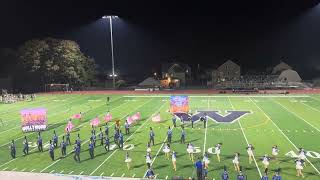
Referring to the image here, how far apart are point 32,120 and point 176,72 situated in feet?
211

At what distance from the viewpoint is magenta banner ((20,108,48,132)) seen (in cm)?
2897

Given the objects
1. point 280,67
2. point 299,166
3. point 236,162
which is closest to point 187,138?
point 236,162

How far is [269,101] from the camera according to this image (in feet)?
148

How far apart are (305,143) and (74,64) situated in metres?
52.4

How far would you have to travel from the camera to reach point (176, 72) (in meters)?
91.7

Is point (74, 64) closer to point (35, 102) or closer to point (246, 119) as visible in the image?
point (35, 102)

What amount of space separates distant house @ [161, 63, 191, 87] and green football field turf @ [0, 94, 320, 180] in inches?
1776

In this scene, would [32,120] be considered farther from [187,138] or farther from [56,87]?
[56,87]

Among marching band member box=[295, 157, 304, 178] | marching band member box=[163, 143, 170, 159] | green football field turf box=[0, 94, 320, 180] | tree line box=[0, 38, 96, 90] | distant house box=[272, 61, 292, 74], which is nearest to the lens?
marching band member box=[295, 157, 304, 178]

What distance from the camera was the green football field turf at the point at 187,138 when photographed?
760 inches

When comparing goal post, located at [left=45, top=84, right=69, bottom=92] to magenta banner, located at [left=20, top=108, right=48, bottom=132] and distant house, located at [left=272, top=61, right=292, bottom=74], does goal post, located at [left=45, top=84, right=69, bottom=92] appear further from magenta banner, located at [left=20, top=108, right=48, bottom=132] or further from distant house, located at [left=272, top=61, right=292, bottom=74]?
distant house, located at [left=272, top=61, right=292, bottom=74]

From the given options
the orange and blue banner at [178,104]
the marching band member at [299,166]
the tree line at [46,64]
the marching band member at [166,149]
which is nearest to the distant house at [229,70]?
the tree line at [46,64]

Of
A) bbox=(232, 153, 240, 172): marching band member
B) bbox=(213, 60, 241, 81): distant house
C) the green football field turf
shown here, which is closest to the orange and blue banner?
the green football field turf

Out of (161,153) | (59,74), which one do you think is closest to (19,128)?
(161,153)
